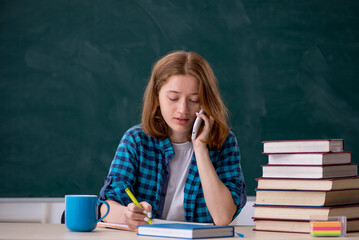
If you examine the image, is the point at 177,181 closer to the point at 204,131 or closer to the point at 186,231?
the point at 204,131

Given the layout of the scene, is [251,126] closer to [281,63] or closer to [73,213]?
[281,63]

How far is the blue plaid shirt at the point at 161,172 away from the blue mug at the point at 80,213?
1.53 feet

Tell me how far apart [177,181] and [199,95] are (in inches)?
14.8

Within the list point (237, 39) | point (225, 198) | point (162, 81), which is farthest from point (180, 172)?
point (237, 39)

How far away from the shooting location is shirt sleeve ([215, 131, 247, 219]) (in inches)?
75.6

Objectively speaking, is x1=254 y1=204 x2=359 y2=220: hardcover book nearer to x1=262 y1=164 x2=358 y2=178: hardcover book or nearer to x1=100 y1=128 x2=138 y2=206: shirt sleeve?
x1=262 y1=164 x2=358 y2=178: hardcover book

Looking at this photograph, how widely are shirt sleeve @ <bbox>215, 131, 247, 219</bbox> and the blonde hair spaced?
65mm

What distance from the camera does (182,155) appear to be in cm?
203

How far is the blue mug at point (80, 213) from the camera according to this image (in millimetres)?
1410

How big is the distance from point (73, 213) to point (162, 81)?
29.0 inches

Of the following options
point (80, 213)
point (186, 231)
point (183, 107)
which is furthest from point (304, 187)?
point (80, 213)

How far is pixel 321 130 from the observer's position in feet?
9.76

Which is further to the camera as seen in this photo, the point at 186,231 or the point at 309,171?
the point at 309,171

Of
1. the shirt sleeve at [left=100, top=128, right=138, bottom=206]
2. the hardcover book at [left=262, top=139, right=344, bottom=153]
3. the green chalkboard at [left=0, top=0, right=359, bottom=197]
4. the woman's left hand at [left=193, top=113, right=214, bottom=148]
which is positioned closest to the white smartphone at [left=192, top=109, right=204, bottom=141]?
the woman's left hand at [left=193, top=113, right=214, bottom=148]
